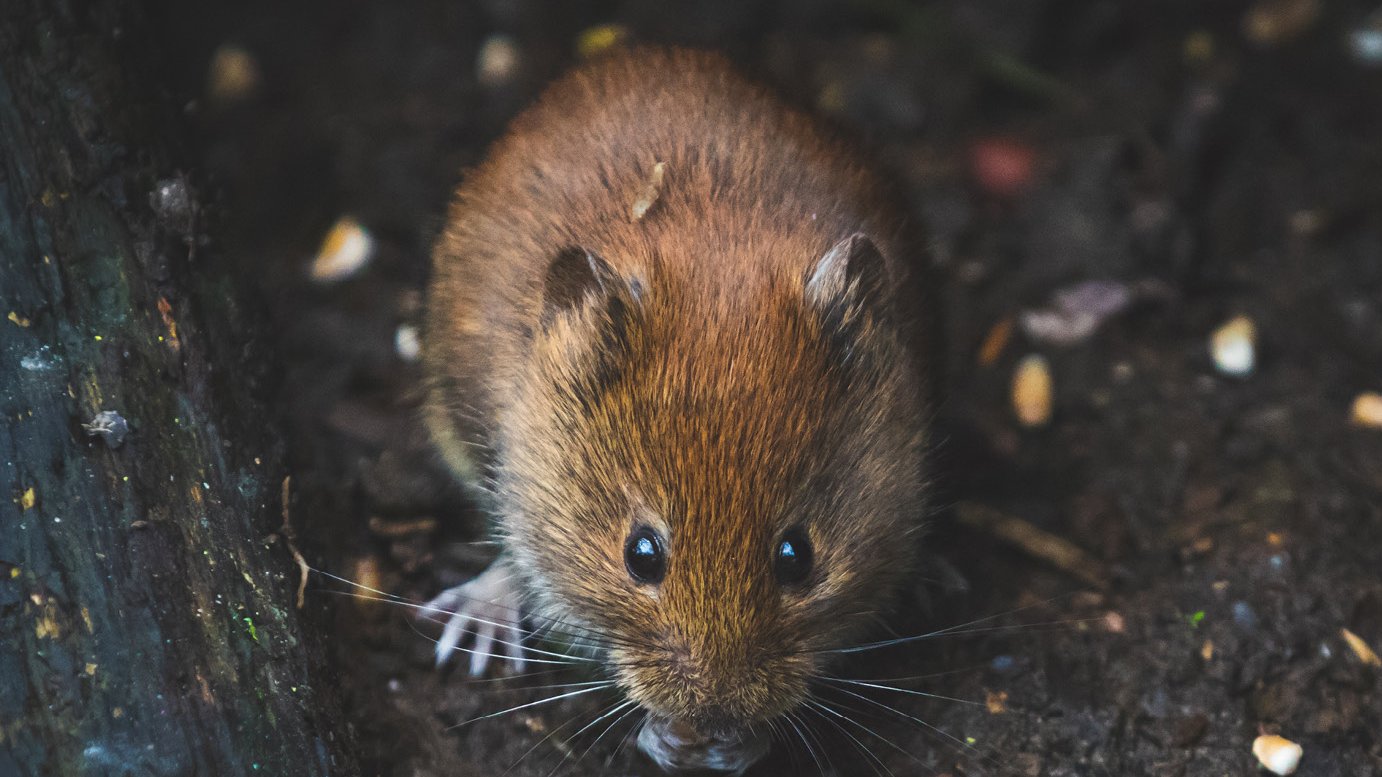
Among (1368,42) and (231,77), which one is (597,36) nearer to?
(231,77)

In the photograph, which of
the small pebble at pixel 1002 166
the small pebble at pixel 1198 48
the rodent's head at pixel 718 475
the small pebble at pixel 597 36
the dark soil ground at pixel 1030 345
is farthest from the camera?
the small pebble at pixel 1198 48

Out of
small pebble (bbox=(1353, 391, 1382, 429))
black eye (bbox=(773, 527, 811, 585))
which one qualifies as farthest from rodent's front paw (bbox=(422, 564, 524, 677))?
small pebble (bbox=(1353, 391, 1382, 429))

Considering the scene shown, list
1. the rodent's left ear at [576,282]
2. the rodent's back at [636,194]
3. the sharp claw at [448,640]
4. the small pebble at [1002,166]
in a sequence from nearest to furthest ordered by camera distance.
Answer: the rodent's left ear at [576,282]
the rodent's back at [636,194]
the sharp claw at [448,640]
the small pebble at [1002,166]

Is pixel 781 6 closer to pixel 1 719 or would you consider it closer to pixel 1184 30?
pixel 1184 30

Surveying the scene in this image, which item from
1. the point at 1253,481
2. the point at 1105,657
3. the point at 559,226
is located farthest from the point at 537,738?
the point at 1253,481

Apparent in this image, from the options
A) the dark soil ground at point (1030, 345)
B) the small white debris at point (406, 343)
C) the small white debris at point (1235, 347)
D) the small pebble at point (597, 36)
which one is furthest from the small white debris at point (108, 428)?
the small white debris at point (1235, 347)

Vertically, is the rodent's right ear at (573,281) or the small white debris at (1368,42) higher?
the rodent's right ear at (573,281)

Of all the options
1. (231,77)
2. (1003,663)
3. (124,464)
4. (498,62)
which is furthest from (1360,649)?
(231,77)

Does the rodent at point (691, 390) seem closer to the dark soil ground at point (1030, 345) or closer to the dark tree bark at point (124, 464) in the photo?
the dark soil ground at point (1030, 345)
